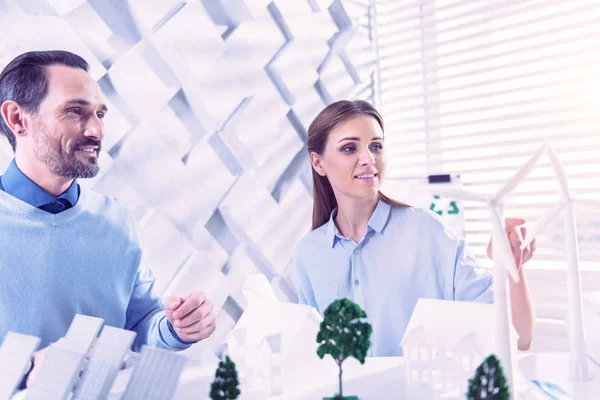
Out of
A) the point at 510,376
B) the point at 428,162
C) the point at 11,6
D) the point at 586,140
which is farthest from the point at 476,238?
the point at 11,6

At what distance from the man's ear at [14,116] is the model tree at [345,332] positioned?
1.04m

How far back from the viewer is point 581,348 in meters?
0.93

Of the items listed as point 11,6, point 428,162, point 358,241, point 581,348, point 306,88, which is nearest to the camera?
point 581,348

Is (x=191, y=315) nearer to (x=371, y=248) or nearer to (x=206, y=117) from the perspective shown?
(x=371, y=248)

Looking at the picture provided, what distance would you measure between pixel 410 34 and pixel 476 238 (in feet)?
3.39

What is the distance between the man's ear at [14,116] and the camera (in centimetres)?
136

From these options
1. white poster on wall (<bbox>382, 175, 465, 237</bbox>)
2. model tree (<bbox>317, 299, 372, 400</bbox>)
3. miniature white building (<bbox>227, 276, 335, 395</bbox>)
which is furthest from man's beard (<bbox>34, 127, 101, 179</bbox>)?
white poster on wall (<bbox>382, 175, 465, 237</bbox>)

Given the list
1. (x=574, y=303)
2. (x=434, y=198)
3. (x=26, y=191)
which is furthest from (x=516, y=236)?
(x=434, y=198)

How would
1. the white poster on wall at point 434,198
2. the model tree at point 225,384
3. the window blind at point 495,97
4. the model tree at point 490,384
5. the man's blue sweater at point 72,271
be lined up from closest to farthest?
1. the model tree at point 490,384
2. the model tree at point 225,384
3. the man's blue sweater at point 72,271
4. the window blind at point 495,97
5. the white poster on wall at point 434,198

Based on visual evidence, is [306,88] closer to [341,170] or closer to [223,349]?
[341,170]

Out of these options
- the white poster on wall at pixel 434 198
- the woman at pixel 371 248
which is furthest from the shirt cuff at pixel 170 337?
the white poster on wall at pixel 434 198

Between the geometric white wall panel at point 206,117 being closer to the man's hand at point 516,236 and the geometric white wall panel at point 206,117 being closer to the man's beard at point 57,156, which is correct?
the man's beard at point 57,156

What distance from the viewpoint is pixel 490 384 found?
61 cm

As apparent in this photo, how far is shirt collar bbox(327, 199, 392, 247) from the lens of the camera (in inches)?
67.4
